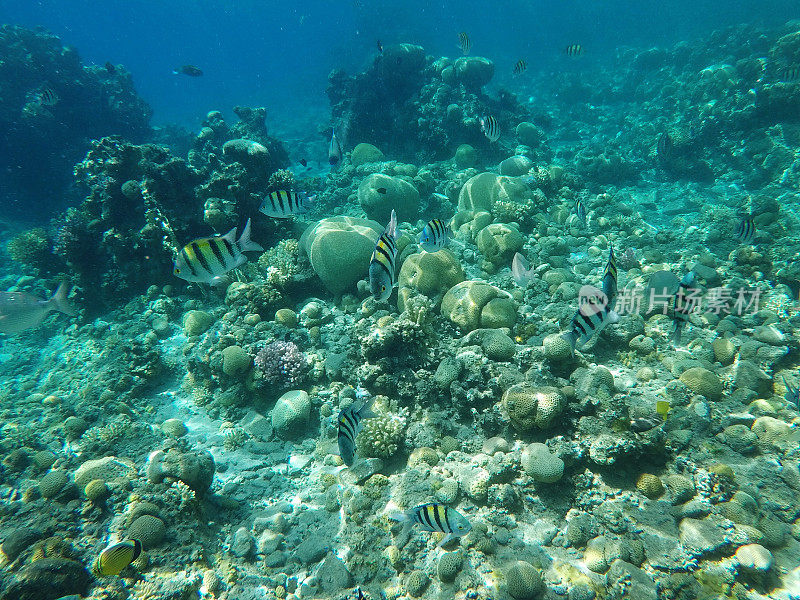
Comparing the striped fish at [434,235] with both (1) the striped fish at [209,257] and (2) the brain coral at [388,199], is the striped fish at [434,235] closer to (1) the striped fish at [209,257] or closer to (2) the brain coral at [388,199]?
(1) the striped fish at [209,257]

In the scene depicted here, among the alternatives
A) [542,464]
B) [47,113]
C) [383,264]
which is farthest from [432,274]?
[47,113]

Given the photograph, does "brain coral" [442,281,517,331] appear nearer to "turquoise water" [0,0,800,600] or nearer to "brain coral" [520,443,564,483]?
"turquoise water" [0,0,800,600]

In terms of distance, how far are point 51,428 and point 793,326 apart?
1265 centimetres

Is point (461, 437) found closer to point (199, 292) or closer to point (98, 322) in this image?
point (199, 292)

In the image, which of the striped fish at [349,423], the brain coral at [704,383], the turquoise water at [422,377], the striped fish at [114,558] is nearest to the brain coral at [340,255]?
the turquoise water at [422,377]

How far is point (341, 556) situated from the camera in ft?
13.4

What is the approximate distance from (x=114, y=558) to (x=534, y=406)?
14.5ft

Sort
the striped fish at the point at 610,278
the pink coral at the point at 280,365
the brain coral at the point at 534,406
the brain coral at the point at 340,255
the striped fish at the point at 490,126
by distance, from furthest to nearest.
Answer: the striped fish at the point at 490,126 → the brain coral at the point at 340,255 → the pink coral at the point at 280,365 → the brain coral at the point at 534,406 → the striped fish at the point at 610,278

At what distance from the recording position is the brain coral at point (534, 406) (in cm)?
421

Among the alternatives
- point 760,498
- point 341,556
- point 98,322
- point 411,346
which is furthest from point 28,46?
point 760,498

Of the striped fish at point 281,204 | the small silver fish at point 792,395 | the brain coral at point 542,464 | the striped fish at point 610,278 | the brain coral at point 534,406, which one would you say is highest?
the striped fish at point 281,204

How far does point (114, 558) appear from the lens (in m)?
3.17

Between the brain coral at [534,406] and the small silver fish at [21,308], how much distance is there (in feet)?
23.5

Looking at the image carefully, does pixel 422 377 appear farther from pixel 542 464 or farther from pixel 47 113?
pixel 47 113
